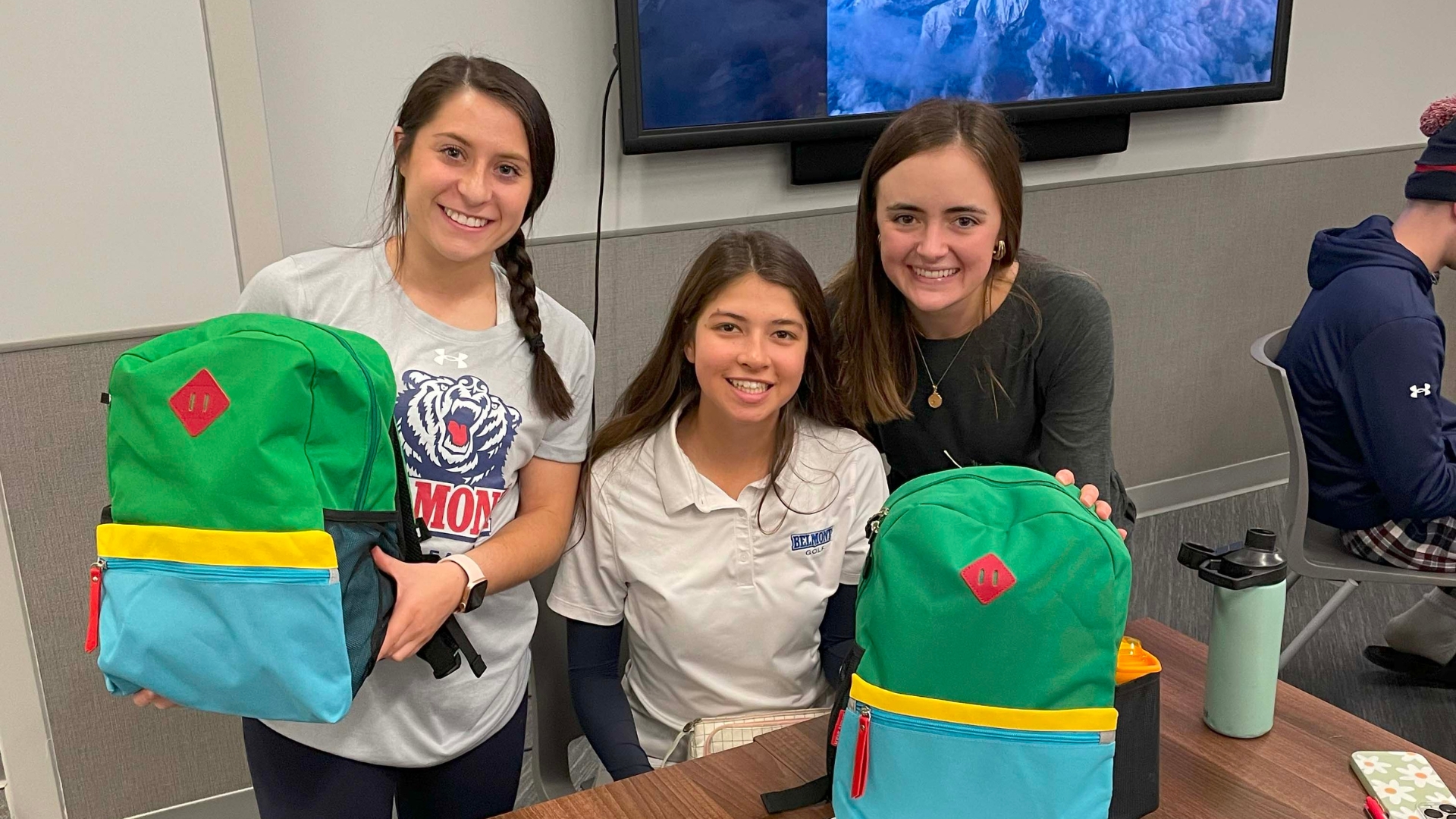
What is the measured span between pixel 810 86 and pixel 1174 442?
65.6 inches

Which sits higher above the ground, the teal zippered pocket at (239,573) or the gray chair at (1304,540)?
the teal zippered pocket at (239,573)

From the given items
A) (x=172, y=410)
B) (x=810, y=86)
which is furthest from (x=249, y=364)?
(x=810, y=86)

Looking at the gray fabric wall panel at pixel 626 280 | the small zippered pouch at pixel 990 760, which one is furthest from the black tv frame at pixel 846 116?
the small zippered pouch at pixel 990 760

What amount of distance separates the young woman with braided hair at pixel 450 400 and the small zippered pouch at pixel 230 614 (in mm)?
205

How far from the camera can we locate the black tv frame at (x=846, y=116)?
2334 millimetres

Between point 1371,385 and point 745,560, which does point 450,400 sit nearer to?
point 745,560

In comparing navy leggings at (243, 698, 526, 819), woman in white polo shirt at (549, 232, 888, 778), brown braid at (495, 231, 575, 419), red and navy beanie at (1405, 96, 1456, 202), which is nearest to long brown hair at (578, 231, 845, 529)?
woman in white polo shirt at (549, 232, 888, 778)

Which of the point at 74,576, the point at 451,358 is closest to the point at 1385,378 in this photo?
the point at 451,358

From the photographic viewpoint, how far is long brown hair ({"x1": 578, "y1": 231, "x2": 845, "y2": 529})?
148 cm

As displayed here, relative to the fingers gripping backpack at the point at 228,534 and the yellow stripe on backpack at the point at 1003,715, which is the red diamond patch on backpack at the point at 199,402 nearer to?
the fingers gripping backpack at the point at 228,534

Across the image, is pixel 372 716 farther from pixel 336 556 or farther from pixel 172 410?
pixel 172 410

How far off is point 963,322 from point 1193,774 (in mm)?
721

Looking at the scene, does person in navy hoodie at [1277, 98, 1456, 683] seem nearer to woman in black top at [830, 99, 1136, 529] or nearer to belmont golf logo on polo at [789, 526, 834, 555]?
woman in black top at [830, 99, 1136, 529]

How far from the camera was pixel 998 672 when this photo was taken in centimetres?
99
